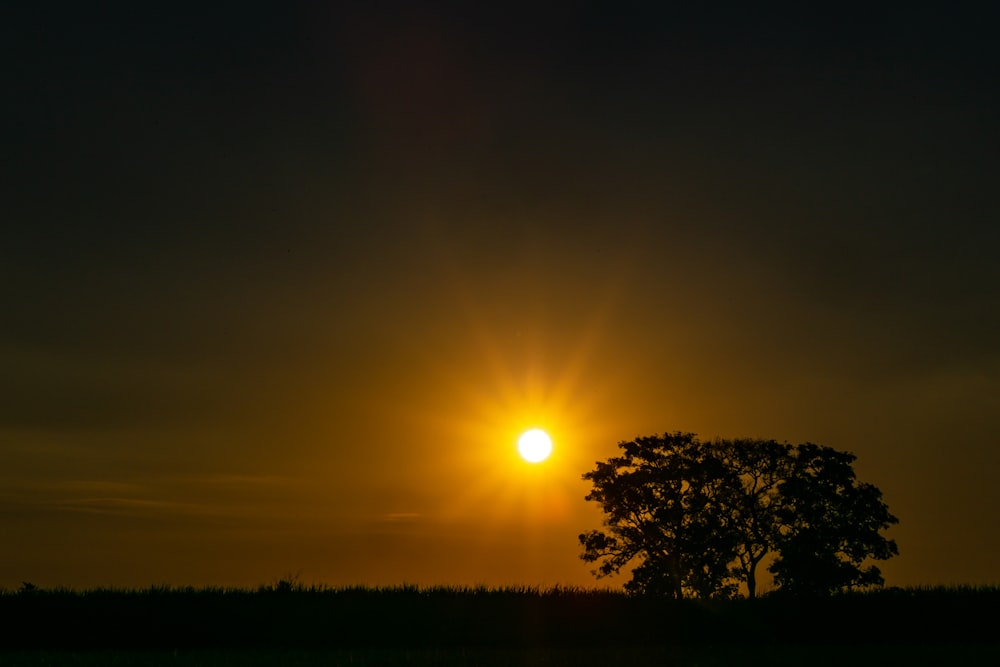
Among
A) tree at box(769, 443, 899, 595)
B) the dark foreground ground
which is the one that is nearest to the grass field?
the dark foreground ground

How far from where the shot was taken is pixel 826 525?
67250 millimetres

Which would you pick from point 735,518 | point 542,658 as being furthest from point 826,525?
point 542,658

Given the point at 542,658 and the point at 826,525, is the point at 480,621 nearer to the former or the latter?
the point at 542,658

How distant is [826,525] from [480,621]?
32.7 meters

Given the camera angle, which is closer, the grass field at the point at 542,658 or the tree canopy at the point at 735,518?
the grass field at the point at 542,658

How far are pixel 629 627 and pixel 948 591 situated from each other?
54.6 ft

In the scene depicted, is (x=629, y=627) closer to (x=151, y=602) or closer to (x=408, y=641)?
(x=408, y=641)

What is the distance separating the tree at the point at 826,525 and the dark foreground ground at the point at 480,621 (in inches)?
698

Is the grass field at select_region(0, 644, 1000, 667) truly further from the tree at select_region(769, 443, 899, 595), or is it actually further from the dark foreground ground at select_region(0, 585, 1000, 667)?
the tree at select_region(769, 443, 899, 595)

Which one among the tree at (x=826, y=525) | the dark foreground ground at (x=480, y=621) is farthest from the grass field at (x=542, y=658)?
the tree at (x=826, y=525)

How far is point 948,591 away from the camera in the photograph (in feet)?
158

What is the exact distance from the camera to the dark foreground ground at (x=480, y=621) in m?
43.0

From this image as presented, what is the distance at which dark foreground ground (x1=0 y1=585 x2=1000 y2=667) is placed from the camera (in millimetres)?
43000

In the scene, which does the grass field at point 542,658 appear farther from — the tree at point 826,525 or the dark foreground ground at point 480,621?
the tree at point 826,525
